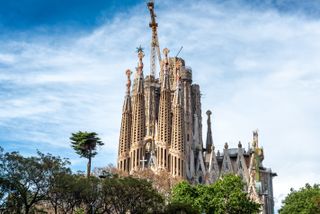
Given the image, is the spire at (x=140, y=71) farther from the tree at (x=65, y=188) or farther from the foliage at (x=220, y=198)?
the tree at (x=65, y=188)

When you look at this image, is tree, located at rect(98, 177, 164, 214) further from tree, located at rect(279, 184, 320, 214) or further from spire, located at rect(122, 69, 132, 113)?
spire, located at rect(122, 69, 132, 113)

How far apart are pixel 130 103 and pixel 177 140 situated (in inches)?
458

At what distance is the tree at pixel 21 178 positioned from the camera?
3956cm

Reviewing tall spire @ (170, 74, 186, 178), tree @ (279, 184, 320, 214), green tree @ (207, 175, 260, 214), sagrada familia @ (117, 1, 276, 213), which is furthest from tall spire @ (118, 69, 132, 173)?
green tree @ (207, 175, 260, 214)

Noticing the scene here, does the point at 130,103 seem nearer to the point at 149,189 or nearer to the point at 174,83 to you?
the point at 174,83

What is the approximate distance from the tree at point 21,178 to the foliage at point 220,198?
1505cm

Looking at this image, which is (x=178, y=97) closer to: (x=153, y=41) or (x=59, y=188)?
(x=153, y=41)

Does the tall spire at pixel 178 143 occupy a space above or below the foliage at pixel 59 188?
above

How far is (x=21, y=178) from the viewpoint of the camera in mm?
39844

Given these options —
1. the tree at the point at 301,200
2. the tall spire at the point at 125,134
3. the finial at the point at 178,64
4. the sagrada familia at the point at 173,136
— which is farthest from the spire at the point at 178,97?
the tree at the point at 301,200

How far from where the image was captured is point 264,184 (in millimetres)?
111438

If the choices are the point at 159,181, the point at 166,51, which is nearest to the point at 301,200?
the point at 159,181

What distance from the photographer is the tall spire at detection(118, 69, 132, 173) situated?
92250 mm

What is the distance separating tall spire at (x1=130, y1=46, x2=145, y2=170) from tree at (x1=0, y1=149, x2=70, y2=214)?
162 ft
